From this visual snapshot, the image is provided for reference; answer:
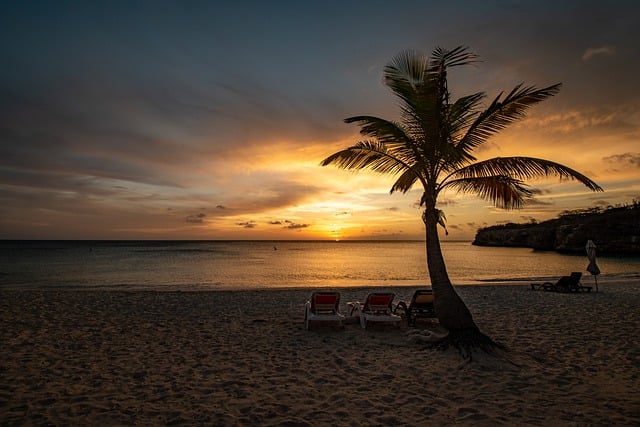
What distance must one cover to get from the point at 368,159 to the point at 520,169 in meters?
3.14

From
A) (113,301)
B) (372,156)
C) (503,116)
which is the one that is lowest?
(113,301)

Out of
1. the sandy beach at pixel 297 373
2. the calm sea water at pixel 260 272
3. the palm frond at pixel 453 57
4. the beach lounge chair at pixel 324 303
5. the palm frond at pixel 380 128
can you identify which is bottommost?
the calm sea water at pixel 260 272

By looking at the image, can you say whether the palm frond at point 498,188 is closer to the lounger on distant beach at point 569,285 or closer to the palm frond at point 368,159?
the palm frond at point 368,159

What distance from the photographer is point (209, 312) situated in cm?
1098

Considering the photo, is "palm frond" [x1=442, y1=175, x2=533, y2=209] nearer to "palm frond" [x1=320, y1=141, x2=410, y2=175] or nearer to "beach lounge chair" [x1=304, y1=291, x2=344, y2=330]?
"palm frond" [x1=320, y1=141, x2=410, y2=175]

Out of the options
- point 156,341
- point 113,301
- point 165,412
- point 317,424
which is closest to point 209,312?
point 156,341

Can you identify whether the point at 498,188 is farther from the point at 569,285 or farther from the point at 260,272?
the point at 260,272

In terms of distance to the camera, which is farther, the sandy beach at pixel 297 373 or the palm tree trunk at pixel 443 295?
the palm tree trunk at pixel 443 295

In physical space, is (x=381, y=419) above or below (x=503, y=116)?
below

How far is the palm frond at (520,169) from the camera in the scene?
6.46 meters

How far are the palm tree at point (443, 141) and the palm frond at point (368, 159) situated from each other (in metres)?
0.04

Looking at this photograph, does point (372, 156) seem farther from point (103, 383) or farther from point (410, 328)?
point (103, 383)

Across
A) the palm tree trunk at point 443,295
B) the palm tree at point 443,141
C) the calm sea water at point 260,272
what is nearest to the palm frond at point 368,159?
Answer: the palm tree at point 443,141

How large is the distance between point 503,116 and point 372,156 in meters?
2.79
